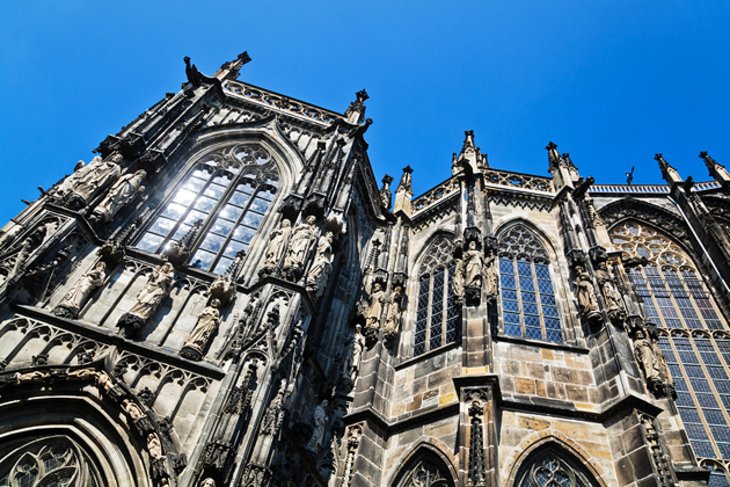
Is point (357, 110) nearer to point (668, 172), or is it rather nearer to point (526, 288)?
point (526, 288)

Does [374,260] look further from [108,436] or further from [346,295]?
[108,436]

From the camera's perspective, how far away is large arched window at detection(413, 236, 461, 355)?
11.4 meters

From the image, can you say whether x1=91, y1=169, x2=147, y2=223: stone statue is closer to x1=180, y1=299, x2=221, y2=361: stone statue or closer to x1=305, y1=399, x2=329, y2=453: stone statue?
x1=180, y1=299, x2=221, y2=361: stone statue

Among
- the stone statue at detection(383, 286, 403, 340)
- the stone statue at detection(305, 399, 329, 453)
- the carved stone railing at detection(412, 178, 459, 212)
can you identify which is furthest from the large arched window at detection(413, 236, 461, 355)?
the stone statue at detection(305, 399, 329, 453)

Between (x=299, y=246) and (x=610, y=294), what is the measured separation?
677cm

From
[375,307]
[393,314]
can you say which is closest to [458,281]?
[393,314]

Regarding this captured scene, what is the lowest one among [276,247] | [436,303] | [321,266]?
[321,266]

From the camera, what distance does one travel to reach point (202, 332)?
27.7ft

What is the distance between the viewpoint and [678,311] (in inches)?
556

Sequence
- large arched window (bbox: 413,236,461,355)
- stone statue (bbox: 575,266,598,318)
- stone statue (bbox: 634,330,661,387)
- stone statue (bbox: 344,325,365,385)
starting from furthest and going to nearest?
large arched window (bbox: 413,236,461,355) < stone statue (bbox: 344,325,365,385) < stone statue (bbox: 575,266,598,318) < stone statue (bbox: 634,330,661,387)

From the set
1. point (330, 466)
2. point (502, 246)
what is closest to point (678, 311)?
point (502, 246)

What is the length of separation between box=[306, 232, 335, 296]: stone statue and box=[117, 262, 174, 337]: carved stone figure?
8.43ft

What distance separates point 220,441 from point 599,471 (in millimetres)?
6056

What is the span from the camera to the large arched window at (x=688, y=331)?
36.9 ft
